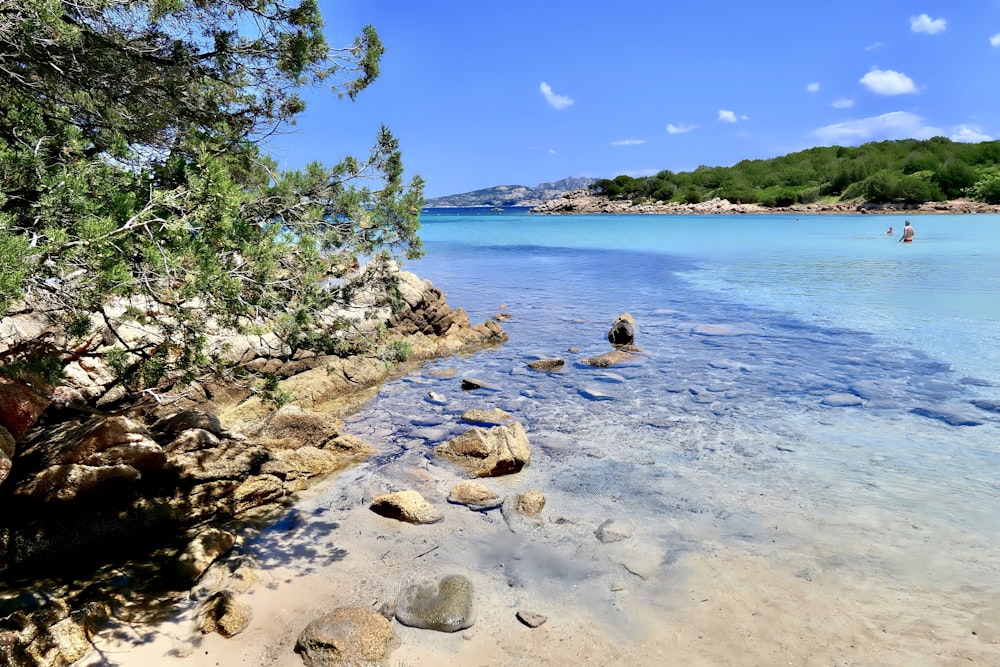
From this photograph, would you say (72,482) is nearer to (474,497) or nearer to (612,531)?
(474,497)

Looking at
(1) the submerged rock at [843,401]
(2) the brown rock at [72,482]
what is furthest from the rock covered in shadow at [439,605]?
(1) the submerged rock at [843,401]

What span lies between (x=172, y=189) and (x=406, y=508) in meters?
4.13

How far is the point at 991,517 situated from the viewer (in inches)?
262

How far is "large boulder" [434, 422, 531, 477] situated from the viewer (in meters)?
8.05

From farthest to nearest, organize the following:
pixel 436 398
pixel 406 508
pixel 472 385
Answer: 1. pixel 472 385
2. pixel 436 398
3. pixel 406 508

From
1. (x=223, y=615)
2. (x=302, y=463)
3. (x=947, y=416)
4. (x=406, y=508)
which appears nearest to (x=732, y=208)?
(x=947, y=416)

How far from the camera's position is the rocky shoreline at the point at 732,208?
75062 mm

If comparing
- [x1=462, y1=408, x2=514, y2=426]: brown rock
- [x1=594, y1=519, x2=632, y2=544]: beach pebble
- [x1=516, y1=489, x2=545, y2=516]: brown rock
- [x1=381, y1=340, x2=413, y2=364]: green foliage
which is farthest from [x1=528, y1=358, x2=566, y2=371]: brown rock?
[x1=381, y1=340, x2=413, y2=364]: green foliage

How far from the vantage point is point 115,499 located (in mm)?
5957

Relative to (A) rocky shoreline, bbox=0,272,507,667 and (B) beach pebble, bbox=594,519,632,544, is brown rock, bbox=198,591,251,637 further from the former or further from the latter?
(B) beach pebble, bbox=594,519,632,544

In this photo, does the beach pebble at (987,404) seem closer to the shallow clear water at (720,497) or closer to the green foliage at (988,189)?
the shallow clear water at (720,497)

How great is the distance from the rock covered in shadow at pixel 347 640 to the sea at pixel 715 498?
20cm

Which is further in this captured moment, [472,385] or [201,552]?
[472,385]

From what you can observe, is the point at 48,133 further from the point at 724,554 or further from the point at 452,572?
the point at 724,554
